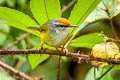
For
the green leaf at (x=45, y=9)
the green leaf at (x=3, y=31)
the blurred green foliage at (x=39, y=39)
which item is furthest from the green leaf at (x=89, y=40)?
the green leaf at (x=3, y=31)

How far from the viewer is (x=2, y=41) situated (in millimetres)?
2262

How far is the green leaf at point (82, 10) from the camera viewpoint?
35.4 inches

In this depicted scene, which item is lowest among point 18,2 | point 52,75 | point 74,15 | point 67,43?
point 52,75

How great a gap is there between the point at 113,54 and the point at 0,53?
408mm

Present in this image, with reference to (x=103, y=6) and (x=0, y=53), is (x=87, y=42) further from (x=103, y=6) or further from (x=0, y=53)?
(x=0, y=53)

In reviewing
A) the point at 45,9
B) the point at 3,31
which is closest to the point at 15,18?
the point at 45,9

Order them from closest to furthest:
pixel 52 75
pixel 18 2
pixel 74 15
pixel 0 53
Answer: pixel 0 53 → pixel 74 15 → pixel 18 2 → pixel 52 75

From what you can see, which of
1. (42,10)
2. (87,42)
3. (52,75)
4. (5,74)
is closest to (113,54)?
(87,42)

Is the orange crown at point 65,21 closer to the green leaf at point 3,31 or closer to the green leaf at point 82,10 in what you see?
the green leaf at point 82,10

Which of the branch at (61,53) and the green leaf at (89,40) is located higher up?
the green leaf at (89,40)

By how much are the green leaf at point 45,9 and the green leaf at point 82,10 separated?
70mm

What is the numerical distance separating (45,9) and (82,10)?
0.16 metres

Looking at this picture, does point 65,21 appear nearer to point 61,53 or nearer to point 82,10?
point 82,10

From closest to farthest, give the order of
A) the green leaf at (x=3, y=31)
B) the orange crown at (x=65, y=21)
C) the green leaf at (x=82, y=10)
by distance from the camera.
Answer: the green leaf at (x=82, y=10)
the orange crown at (x=65, y=21)
the green leaf at (x=3, y=31)
